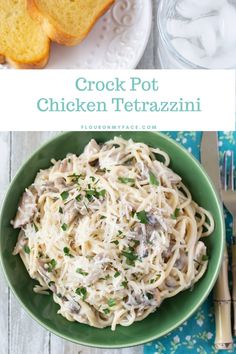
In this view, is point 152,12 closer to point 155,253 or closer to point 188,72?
Answer: point 188,72

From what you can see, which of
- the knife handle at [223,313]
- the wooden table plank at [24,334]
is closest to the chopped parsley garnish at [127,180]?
the knife handle at [223,313]

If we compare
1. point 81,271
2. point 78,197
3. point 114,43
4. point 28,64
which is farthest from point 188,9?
point 81,271

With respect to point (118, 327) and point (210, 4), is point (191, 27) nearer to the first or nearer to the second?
point (210, 4)

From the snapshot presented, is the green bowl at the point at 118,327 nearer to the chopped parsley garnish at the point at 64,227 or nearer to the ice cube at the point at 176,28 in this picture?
the chopped parsley garnish at the point at 64,227

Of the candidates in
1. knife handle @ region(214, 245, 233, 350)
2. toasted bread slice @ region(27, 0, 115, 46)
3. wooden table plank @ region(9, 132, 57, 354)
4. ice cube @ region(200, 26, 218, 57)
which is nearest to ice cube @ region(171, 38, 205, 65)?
ice cube @ region(200, 26, 218, 57)

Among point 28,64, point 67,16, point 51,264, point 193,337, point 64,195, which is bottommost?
point 193,337

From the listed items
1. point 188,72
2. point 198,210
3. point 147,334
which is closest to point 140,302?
point 147,334

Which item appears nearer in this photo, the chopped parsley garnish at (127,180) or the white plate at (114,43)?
the chopped parsley garnish at (127,180)
